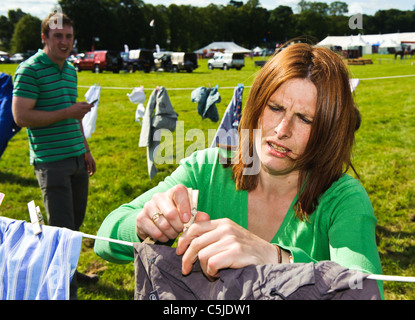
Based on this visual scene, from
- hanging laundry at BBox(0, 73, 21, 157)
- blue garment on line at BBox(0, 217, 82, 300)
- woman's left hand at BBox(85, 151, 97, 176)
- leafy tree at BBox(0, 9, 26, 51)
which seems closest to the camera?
blue garment on line at BBox(0, 217, 82, 300)

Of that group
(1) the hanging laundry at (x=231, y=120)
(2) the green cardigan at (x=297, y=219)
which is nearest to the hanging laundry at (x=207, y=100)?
(1) the hanging laundry at (x=231, y=120)

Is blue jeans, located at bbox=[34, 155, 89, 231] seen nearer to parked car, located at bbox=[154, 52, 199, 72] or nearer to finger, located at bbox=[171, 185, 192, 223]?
finger, located at bbox=[171, 185, 192, 223]

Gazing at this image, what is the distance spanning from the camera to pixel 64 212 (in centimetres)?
308

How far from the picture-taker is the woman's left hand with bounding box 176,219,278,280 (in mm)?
964

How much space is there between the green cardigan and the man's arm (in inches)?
72.8

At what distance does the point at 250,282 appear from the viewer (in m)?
0.94

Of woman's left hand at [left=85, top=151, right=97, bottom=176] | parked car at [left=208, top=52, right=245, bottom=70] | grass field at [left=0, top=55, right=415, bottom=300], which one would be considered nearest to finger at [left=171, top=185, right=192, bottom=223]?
grass field at [left=0, top=55, right=415, bottom=300]

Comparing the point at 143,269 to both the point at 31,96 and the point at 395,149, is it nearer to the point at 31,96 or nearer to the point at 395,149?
the point at 31,96

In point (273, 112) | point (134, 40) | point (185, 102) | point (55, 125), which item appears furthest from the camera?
point (134, 40)

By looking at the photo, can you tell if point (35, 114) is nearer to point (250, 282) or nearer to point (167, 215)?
point (167, 215)

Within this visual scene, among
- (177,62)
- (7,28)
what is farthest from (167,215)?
(7,28)

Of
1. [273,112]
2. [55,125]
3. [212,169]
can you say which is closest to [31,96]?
[55,125]

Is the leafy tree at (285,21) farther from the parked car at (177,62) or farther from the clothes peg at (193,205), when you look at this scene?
the clothes peg at (193,205)
